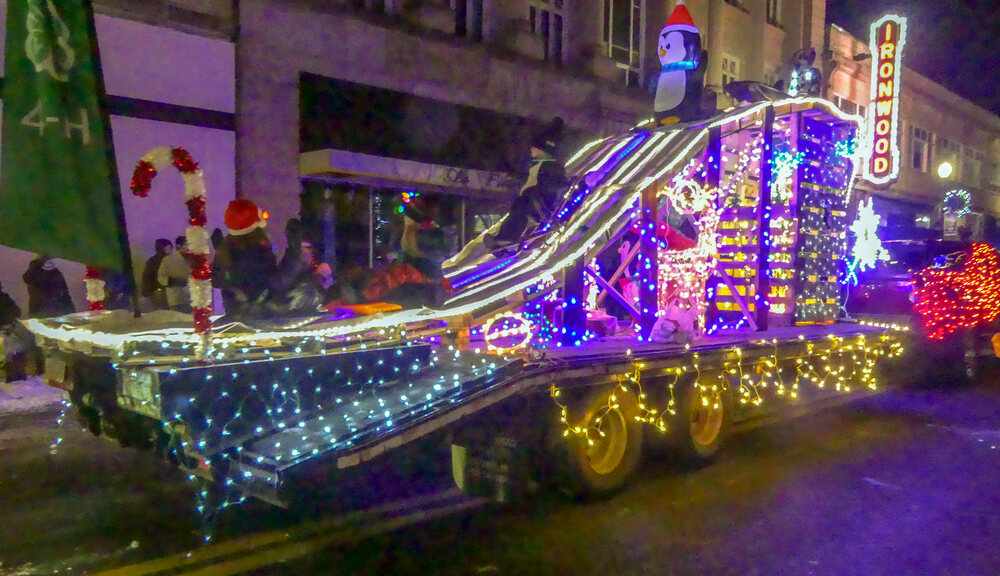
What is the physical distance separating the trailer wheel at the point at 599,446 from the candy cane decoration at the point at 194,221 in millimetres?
2597

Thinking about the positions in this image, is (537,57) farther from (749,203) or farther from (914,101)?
(914,101)

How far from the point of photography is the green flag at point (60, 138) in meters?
4.60

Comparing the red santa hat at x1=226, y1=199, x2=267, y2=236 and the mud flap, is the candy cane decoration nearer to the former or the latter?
the red santa hat at x1=226, y1=199, x2=267, y2=236

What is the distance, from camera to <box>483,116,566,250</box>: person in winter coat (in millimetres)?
7934

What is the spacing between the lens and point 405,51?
14.6 metres

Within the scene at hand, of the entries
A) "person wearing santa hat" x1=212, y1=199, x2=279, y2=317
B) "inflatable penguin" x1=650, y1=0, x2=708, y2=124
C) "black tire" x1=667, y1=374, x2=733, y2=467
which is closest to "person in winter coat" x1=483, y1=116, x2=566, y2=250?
"inflatable penguin" x1=650, y1=0, x2=708, y2=124

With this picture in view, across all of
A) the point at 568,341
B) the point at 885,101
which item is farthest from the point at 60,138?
the point at 885,101

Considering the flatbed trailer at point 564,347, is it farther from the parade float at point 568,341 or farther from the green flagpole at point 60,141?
the green flagpole at point 60,141

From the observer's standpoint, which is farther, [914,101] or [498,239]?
[914,101]

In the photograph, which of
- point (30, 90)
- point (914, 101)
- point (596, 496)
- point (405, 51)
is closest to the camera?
point (30, 90)

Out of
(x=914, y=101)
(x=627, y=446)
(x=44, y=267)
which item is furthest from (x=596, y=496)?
(x=914, y=101)

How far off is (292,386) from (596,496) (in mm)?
2438

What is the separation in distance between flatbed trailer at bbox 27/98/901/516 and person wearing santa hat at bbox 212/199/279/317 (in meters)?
0.24

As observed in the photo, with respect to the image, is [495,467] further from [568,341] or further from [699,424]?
[699,424]
